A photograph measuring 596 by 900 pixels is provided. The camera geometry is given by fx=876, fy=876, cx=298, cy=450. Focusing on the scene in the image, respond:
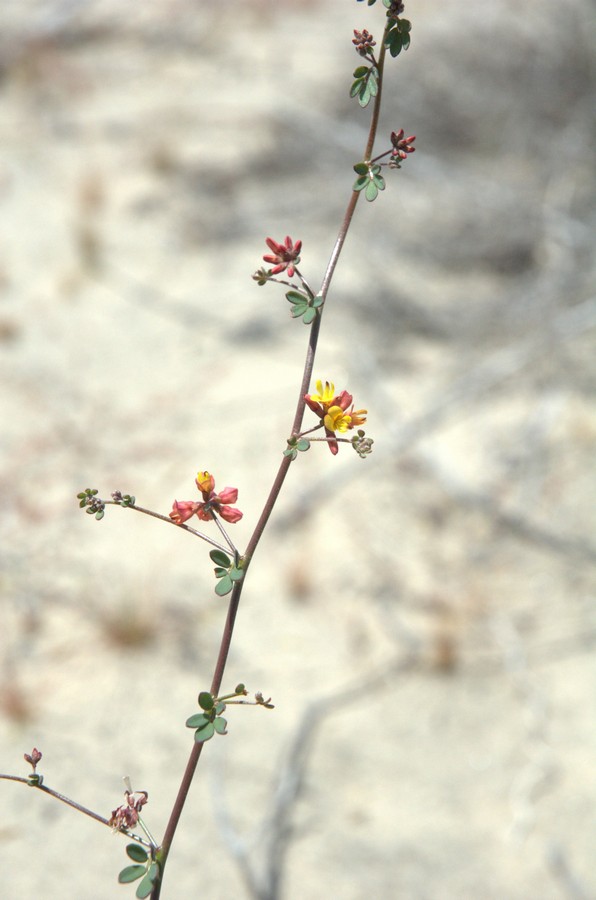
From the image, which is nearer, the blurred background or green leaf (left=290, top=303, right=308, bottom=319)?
green leaf (left=290, top=303, right=308, bottom=319)

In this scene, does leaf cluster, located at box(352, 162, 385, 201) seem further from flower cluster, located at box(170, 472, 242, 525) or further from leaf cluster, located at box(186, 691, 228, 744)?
leaf cluster, located at box(186, 691, 228, 744)

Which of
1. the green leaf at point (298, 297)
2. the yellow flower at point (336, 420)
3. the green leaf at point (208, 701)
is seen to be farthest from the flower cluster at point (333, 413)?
the green leaf at point (208, 701)

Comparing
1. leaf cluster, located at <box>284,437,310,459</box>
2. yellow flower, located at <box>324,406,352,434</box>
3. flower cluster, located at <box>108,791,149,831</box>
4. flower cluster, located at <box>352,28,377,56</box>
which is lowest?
flower cluster, located at <box>108,791,149,831</box>

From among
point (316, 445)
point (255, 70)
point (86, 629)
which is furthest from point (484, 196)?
point (86, 629)

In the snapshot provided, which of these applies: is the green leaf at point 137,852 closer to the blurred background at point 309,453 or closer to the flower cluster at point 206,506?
the flower cluster at point 206,506

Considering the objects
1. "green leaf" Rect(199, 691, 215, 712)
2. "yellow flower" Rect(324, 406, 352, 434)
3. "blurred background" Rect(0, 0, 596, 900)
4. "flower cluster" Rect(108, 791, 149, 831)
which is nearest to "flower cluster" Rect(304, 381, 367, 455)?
"yellow flower" Rect(324, 406, 352, 434)

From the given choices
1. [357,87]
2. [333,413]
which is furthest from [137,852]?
[357,87]

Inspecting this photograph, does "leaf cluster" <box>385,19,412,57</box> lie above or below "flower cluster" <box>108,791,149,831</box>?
above
